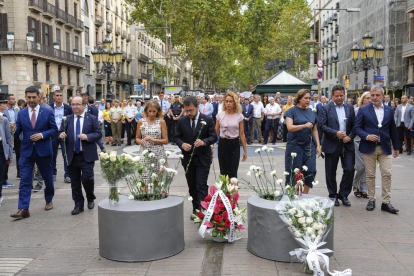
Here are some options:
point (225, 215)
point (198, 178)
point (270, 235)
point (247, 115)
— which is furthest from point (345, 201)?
point (247, 115)

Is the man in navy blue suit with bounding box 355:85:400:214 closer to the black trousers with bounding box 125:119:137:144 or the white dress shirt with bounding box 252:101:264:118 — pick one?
the white dress shirt with bounding box 252:101:264:118

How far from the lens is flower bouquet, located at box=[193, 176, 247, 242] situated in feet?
17.2

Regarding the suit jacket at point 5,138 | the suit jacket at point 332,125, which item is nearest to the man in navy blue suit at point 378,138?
the suit jacket at point 332,125

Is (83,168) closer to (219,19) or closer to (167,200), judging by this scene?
(167,200)

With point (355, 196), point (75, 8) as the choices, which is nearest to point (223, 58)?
point (75, 8)

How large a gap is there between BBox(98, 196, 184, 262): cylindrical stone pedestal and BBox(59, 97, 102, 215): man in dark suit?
7.53ft

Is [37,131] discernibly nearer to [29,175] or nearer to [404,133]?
[29,175]

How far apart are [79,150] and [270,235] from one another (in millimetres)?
3733

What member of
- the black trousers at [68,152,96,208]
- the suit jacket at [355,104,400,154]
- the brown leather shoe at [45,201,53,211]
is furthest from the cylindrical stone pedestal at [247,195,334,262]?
the brown leather shoe at [45,201,53,211]

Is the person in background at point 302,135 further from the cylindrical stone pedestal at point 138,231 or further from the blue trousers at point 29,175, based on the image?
the blue trousers at point 29,175

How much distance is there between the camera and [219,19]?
3788 centimetres

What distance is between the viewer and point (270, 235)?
4715 mm

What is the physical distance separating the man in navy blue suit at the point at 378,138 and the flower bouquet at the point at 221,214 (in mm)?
2801

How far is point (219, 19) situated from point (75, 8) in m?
16.3
